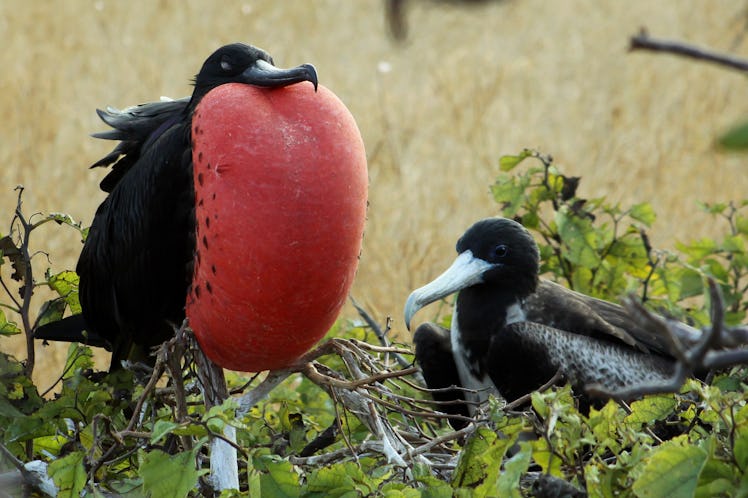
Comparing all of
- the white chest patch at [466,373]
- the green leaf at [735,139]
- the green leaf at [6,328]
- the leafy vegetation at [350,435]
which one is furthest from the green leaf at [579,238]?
the green leaf at [735,139]

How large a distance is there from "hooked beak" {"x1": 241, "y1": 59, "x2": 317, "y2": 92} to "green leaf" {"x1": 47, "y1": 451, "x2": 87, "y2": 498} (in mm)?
690

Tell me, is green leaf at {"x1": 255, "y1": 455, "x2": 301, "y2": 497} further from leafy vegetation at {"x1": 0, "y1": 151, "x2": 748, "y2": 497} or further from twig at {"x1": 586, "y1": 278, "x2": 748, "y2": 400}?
twig at {"x1": 586, "y1": 278, "x2": 748, "y2": 400}

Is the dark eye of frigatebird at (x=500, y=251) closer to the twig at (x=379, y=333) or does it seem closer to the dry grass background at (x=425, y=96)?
the twig at (x=379, y=333)

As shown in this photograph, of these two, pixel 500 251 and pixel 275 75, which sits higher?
pixel 275 75

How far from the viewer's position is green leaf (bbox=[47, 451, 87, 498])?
1.86m

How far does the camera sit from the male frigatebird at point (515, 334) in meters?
2.95

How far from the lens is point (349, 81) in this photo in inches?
263

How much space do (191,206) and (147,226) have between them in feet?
0.38

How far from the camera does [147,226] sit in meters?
2.12

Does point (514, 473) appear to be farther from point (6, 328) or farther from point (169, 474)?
point (6, 328)

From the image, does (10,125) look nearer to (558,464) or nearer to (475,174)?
(475,174)

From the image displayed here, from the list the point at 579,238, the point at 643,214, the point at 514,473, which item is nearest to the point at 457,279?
the point at 579,238

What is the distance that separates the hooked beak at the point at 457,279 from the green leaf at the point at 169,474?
113 centimetres

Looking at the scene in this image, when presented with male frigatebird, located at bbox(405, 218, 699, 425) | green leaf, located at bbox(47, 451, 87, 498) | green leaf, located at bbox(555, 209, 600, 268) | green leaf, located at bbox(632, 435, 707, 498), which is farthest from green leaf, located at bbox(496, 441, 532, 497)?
green leaf, located at bbox(555, 209, 600, 268)
